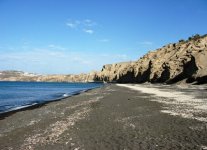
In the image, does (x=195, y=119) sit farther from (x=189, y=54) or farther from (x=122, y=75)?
(x=122, y=75)

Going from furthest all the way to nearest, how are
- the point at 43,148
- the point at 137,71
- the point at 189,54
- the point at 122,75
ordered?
the point at 122,75 < the point at 137,71 < the point at 189,54 < the point at 43,148

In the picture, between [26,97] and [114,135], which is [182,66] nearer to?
[26,97]

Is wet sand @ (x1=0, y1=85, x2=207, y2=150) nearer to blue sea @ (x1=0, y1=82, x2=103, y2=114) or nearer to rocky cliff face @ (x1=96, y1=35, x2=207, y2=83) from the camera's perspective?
blue sea @ (x1=0, y1=82, x2=103, y2=114)

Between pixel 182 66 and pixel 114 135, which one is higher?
pixel 182 66

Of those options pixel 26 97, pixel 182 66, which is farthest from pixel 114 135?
pixel 182 66

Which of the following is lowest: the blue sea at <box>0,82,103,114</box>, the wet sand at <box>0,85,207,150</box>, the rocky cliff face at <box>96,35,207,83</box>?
the blue sea at <box>0,82,103,114</box>

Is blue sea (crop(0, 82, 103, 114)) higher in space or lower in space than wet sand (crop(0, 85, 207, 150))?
lower

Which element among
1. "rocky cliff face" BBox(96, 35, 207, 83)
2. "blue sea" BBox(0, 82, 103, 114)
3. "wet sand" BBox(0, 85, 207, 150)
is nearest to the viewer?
"wet sand" BBox(0, 85, 207, 150)

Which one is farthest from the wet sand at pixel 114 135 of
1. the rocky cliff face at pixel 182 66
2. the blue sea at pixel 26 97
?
the rocky cliff face at pixel 182 66

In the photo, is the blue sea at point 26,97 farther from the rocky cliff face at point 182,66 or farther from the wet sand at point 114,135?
the rocky cliff face at point 182,66

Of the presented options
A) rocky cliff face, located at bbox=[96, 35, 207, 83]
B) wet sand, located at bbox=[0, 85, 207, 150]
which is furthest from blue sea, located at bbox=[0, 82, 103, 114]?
rocky cliff face, located at bbox=[96, 35, 207, 83]

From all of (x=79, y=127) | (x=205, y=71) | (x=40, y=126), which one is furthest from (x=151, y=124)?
(x=205, y=71)

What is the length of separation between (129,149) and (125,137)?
Answer: 2.25 meters

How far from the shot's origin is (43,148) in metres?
12.8
